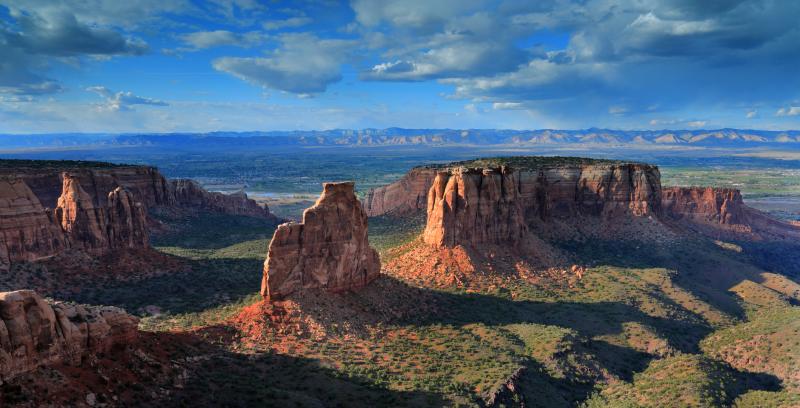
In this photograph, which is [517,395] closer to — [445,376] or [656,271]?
[445,376]

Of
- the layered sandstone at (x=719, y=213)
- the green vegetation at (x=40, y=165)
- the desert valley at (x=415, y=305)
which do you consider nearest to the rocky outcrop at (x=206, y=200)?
the green vegetation at (x=40, y=165)

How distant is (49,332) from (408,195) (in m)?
104

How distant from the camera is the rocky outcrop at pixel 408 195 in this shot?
118m

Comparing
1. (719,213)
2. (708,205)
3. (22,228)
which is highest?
(22,228)

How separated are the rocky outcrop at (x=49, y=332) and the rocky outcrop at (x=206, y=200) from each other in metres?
99.9

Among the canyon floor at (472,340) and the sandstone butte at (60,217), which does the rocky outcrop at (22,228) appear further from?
the canyon floor at (472,340)

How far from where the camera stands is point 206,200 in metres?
131

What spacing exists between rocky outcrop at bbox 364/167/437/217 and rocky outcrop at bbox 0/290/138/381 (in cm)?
8761

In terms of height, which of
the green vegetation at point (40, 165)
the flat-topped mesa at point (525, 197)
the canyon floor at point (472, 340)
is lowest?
the canyon floor at point (472, 340)

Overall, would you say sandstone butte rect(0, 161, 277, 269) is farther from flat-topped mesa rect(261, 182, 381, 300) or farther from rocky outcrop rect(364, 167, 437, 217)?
rocky outcrop rect(364, 167, 437, 217)

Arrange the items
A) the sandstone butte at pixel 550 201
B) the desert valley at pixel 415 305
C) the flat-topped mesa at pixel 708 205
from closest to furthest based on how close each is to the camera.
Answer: the desert valley at pixel 415 305, the sandstone butte at pixel 550 201, the flat-topped mesa at pixel 708 205

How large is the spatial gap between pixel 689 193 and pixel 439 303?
309 feet

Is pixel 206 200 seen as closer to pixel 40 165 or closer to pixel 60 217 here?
pixel 40 165

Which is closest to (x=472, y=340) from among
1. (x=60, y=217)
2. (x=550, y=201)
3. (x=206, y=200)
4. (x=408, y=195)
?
(x=550, y=201)
